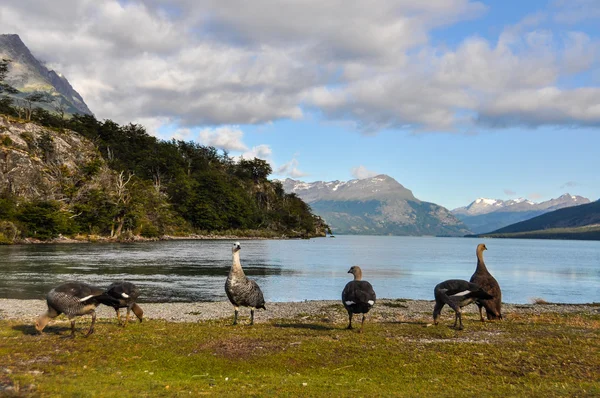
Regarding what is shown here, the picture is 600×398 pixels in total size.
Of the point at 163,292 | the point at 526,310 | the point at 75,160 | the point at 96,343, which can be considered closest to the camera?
the point at 96,343

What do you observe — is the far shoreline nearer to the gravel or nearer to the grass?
the gravel

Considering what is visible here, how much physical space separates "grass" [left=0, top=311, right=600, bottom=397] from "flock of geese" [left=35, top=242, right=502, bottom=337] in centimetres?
104

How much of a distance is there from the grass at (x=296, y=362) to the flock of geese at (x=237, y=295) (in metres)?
1.04

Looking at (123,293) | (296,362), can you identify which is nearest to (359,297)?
(296,362)

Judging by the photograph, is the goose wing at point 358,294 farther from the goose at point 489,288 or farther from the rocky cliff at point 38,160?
the rocky cliff at point 38,160

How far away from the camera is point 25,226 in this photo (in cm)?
10606

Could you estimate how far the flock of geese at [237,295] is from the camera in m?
17.6

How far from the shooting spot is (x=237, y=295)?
802 inches

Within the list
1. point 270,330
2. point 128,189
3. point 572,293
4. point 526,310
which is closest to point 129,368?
point 270,330

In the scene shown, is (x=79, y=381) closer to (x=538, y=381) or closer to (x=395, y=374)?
(x=395, y=374)

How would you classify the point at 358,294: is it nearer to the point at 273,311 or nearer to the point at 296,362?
the point at 296,362

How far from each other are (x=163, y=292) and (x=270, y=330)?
2695cm

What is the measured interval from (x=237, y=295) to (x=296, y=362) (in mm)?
6020

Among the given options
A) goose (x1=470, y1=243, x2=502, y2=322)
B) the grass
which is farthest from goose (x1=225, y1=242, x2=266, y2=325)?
goose (x1=470, y1=243, x2=502, y2=322)
